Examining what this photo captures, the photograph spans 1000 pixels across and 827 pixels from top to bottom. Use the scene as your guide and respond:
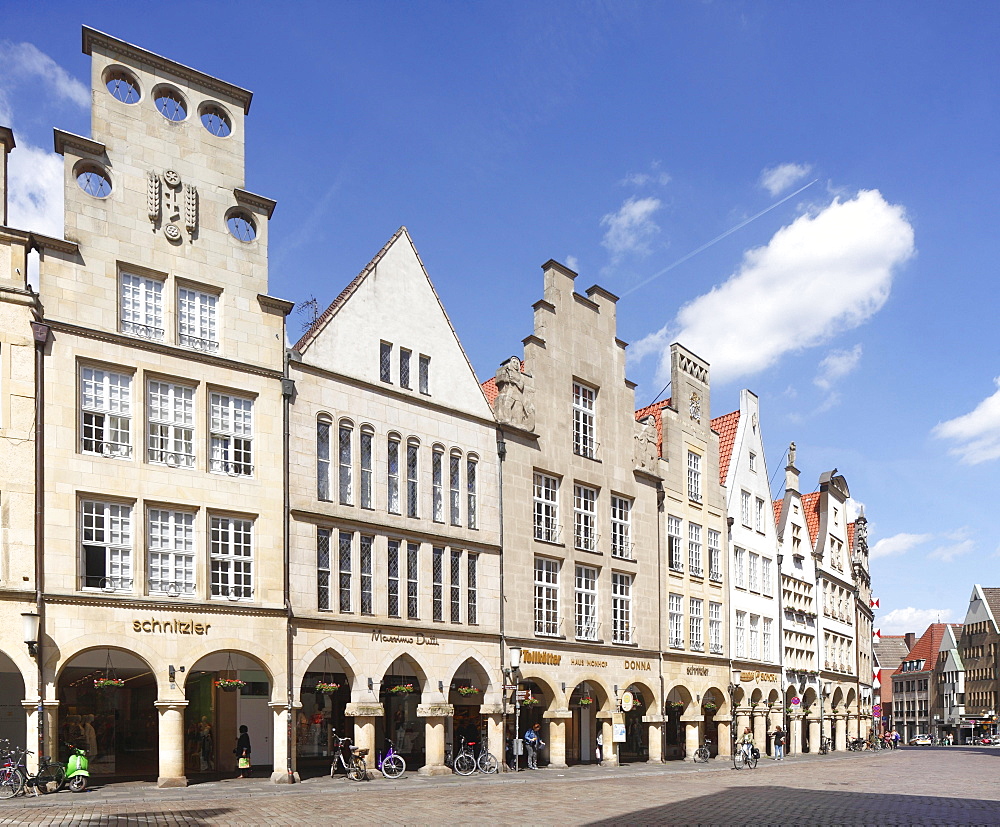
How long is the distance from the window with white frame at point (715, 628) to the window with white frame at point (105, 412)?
3053 cm

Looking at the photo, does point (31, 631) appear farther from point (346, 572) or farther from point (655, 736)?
point (655, 736)

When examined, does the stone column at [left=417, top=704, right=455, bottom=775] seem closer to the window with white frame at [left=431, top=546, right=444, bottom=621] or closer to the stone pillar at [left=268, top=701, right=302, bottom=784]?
the window with white frame at [left=431, top=546, right=444, bottom=621]

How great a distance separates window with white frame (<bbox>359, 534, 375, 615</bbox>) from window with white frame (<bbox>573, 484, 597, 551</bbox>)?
10461 millimetres

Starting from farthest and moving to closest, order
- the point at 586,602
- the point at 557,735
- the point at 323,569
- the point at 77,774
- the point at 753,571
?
the point at 753,571, the point at 586,602, the point at 557,735, the point at 323,569, the point at 77,774

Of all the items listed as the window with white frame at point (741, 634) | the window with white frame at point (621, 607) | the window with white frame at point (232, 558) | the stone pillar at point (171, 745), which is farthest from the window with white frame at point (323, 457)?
the window with white frame at point (741, 634)

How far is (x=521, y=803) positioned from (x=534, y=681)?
15.1m

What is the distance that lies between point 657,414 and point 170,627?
90.0ft

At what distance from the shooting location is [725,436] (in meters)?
58.2

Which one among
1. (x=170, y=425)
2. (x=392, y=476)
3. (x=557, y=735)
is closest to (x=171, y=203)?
(x=170, y=425)

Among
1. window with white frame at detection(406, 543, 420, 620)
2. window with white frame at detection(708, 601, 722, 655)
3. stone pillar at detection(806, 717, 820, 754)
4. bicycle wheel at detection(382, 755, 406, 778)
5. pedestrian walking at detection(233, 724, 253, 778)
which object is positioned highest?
window with white frame at detection(406, 543, 420, 620)

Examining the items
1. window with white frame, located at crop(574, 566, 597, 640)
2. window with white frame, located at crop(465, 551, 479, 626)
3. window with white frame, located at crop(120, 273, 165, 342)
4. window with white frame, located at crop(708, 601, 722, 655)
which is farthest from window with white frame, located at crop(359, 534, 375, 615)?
window with white frame, located at crop(708, 601, 722, 655)

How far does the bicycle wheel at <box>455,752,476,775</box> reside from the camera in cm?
3584

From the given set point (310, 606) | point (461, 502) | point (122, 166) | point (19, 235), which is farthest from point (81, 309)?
point (461, 502)

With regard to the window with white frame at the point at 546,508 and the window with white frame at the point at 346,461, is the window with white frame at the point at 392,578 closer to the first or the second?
the window with white frame at the point at 346,461
